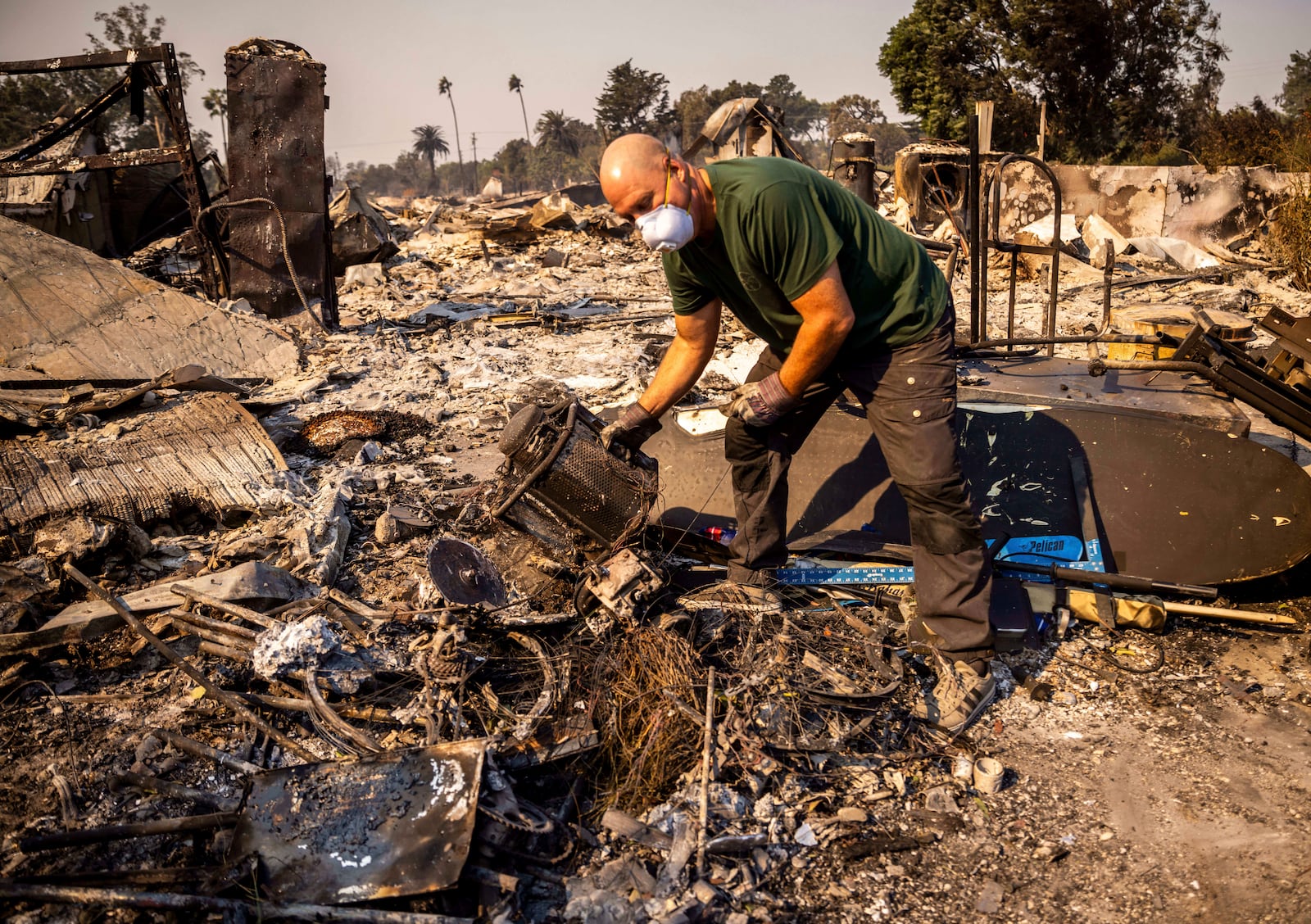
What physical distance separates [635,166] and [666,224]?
186mm

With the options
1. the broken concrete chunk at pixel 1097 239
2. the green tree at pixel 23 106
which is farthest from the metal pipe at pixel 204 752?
the green tree at pixel 23 106

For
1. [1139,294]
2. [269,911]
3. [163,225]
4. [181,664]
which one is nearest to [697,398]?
[181,664]

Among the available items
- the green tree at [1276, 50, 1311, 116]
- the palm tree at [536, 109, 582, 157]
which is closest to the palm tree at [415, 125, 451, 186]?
the palm tree at [536, 109, 582, 157]

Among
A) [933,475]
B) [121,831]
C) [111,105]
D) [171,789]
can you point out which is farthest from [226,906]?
[111,105]

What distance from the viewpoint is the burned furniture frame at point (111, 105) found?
7.28 metres

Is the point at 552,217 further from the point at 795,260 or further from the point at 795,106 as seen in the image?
the point at 795,106

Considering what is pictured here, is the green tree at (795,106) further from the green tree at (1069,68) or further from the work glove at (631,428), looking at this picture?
the work glove at (631,428)

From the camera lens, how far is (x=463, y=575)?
106 inches

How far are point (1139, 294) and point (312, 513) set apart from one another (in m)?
11.1

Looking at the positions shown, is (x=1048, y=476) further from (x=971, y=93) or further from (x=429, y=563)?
(x=971, y=93)

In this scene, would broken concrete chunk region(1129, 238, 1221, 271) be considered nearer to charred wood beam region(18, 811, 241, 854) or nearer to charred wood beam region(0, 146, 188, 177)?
charred wood beam region(0, 146, 188, 177)

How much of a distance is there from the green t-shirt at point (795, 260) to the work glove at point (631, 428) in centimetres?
40

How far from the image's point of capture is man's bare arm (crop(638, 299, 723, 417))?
2.90 m

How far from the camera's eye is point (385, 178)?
81.5 m
